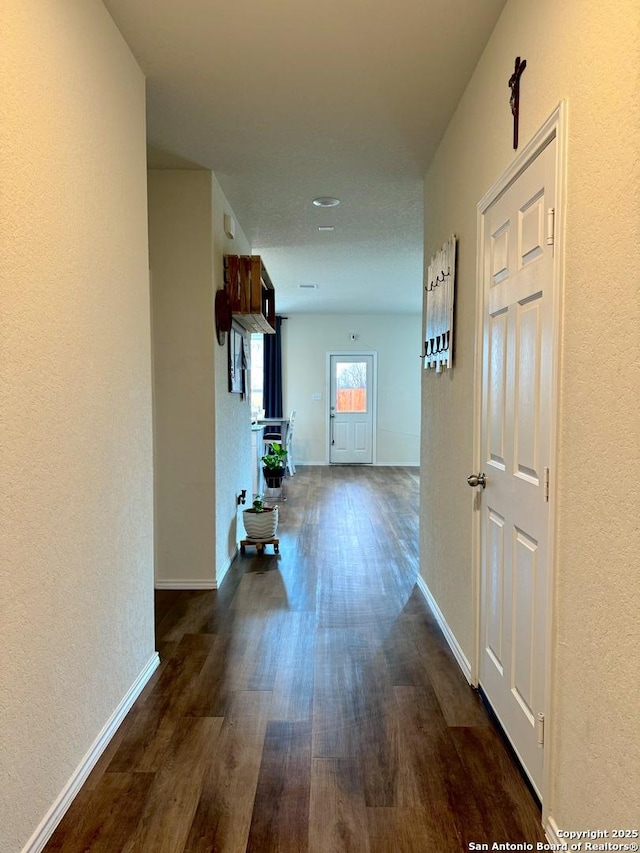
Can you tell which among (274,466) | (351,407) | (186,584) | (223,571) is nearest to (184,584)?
(186,584)

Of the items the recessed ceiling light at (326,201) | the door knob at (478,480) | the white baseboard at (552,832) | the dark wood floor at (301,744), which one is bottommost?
the dark wood floor at (301,744)

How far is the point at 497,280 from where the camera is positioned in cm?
202

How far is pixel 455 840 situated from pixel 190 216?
130 inches

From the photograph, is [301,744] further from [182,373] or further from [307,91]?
[307,91]

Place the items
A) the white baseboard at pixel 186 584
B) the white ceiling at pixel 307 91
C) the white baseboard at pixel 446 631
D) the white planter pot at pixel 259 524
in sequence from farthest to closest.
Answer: the white planter pot at pixel 259 524 < the white baseboard at pixel 186 584 < the white baseboard at pixel 446 631 < the white ceiling at pixel 307 91

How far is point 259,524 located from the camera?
166 inches

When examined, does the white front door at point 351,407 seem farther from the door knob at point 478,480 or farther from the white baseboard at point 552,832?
the white baseboard at point 552,832

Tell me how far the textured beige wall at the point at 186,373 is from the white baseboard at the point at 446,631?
1341mm

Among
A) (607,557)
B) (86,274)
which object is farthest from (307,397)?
(607,557)

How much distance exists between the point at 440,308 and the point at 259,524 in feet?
7.20

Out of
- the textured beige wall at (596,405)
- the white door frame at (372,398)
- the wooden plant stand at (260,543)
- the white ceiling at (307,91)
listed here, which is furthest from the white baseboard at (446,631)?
the white door frame at (372,398)

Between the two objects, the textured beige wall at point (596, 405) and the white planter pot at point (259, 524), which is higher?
the textured beige wall at point (596, 405)

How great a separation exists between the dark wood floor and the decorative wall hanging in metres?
1.46

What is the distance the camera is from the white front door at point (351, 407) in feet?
30.5
